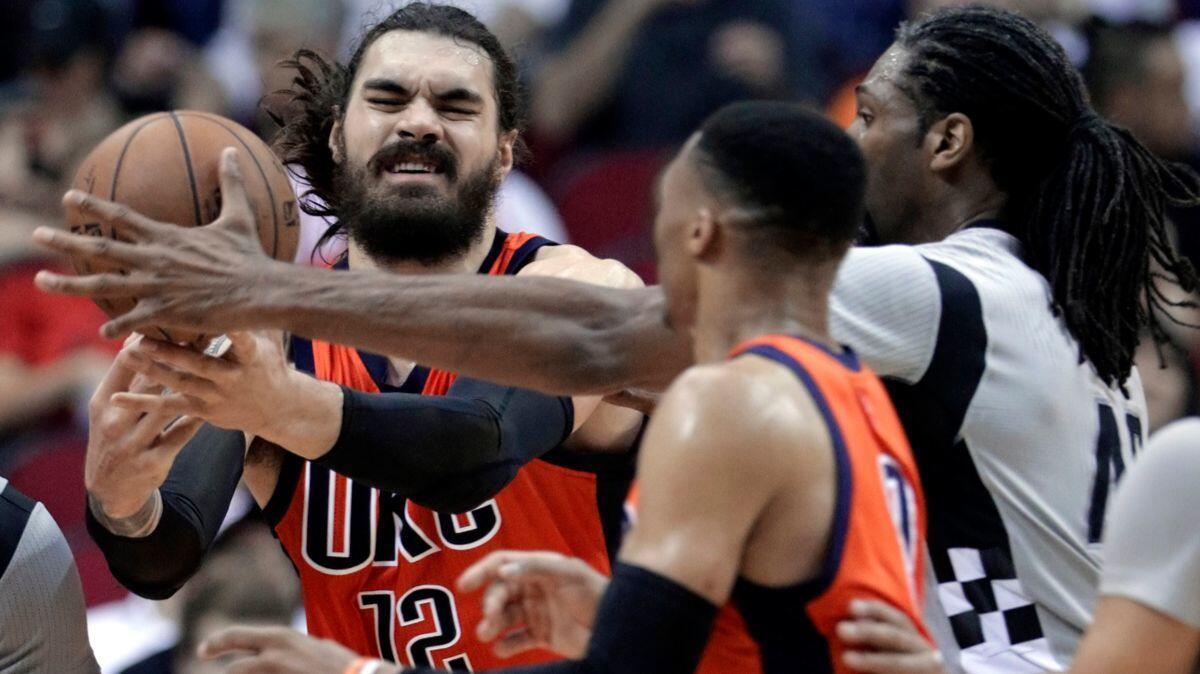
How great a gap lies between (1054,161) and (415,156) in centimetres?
163

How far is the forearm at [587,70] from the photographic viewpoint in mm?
8906

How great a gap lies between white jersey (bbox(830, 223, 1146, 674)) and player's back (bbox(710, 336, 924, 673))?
641 millimetres

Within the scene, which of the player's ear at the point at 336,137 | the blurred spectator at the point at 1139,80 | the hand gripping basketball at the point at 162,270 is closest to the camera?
the hand gripping basketball at the point at 162,270

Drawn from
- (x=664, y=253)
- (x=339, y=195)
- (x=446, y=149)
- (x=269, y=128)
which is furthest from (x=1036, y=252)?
(x=269, y=128)

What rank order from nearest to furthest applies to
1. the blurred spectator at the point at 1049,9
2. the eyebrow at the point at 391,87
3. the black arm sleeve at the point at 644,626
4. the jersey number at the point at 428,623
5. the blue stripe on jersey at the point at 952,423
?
the black arm sleeve at the point at 644,626, the blue stripe on jersey at the point at 952,423, the jersey number at the point at 428,623, the eyebrow at the point at 391,87, the blurred spectator at the point at 1049,9

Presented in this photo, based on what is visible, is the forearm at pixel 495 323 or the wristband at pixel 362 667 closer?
the wristband at pixel 362 667

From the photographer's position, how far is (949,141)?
398cm

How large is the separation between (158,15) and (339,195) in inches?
205

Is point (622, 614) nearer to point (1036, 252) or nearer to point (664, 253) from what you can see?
point (664, 253)

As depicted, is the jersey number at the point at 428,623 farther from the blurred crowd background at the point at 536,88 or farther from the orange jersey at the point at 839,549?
the blurred crowd background at the point at 536,88

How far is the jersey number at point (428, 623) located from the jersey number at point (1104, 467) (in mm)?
1514

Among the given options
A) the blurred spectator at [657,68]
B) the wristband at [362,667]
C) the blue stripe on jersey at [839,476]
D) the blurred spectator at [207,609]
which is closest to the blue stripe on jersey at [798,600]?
the blue stripe on jersey at [839,476]

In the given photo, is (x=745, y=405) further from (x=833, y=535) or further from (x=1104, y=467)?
(x=1104, y=467)

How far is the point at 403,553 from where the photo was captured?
171 inches
